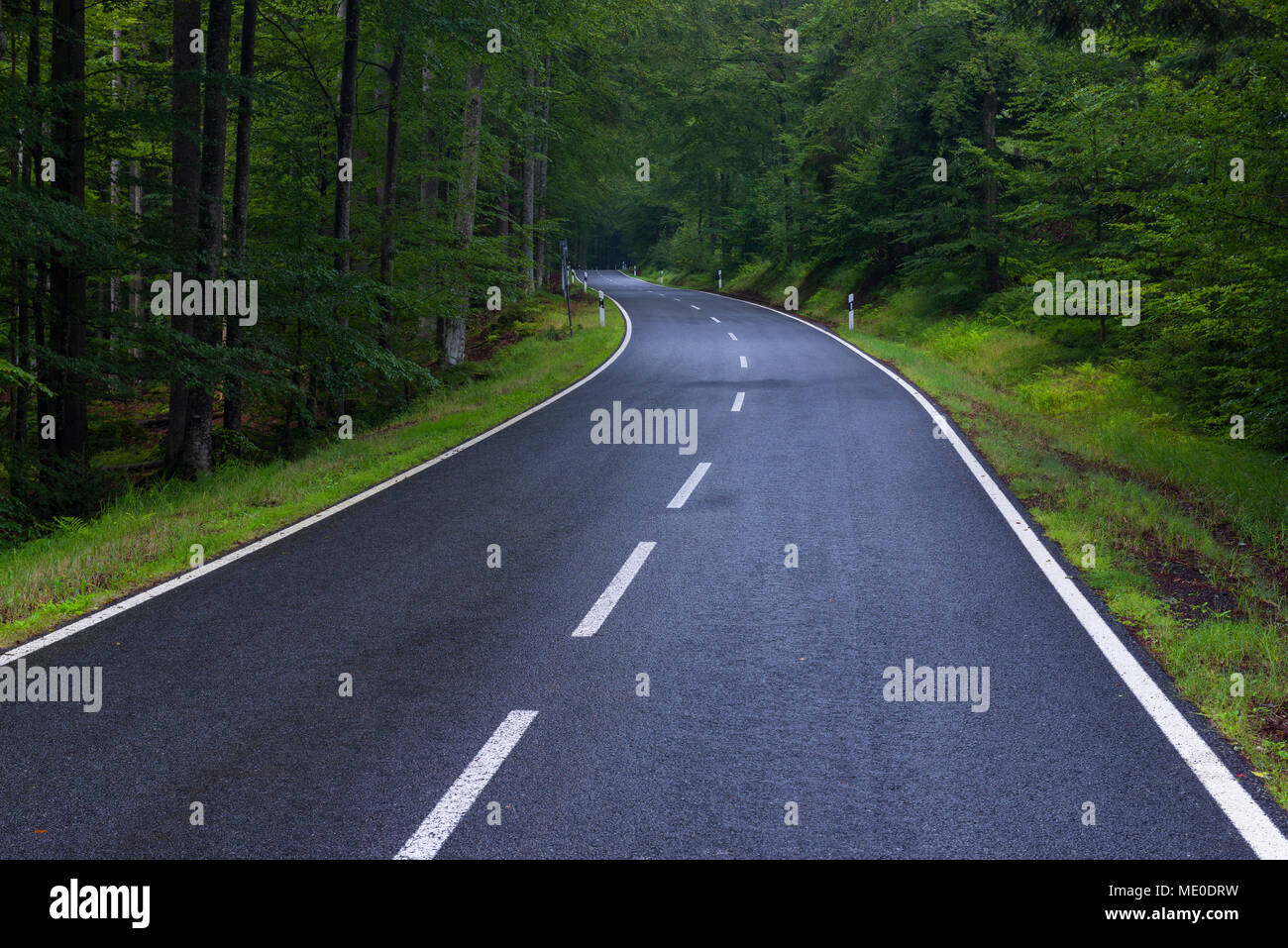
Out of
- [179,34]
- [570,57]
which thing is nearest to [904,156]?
[570,57]

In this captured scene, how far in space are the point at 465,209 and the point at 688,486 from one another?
13.3m

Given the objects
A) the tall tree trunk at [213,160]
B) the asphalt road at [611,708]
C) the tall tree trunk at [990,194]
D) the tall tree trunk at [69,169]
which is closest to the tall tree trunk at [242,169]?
the tall tree trunk at [213,160]

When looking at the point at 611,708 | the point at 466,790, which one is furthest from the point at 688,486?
the point at 466,790

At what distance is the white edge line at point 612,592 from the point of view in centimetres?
598

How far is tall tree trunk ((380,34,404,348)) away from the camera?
17438 millimetres

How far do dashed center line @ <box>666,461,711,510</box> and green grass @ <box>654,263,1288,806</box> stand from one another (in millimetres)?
3491

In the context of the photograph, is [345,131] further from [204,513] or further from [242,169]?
[204,513]

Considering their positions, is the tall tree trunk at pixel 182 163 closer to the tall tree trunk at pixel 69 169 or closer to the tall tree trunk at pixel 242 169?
the tall tree trunk at pixel 242 169

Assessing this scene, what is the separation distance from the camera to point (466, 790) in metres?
3.91

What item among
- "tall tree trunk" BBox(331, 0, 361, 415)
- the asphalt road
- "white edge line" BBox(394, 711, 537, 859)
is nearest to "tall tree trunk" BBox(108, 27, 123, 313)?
"tall tree trunk" BBox(331, 0, 361, 415)

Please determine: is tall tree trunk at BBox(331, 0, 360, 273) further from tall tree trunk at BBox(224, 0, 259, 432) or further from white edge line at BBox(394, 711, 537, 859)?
white edge line at BBox(394, 711, 537, 859)

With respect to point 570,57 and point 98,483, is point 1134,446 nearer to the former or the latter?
point 98,483
